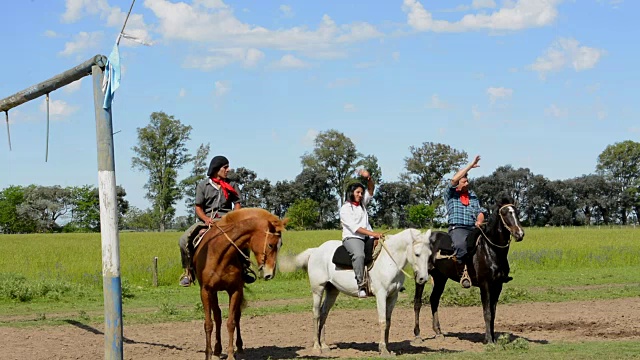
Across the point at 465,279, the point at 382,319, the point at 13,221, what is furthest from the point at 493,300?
the point at 13,221

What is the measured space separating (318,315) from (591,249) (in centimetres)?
2368

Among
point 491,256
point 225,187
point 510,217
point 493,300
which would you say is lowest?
point 493,300

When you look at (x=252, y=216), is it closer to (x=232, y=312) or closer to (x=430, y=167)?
(x=232, y=312)

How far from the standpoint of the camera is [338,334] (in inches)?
515

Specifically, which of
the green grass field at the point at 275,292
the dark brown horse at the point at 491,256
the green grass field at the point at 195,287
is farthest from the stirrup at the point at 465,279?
the green grass field at the point at 195,287

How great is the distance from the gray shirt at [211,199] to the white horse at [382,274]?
1.73m

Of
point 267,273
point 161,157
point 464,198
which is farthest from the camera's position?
point 161,157

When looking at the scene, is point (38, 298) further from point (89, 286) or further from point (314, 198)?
point (314, 198)

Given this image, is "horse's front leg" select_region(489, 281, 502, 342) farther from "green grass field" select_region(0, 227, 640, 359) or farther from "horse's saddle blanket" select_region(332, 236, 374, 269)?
"horse's saddle blanket" select_region(332, 236, 374, 269)

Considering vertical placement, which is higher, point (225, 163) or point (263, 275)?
point (225, 163)

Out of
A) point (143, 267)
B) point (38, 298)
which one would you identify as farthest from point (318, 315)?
point (143, 267)

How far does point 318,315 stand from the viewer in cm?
1146

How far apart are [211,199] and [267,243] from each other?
73.9 inches

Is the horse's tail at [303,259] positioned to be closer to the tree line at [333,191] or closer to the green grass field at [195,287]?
the green grass field at [195,287]
